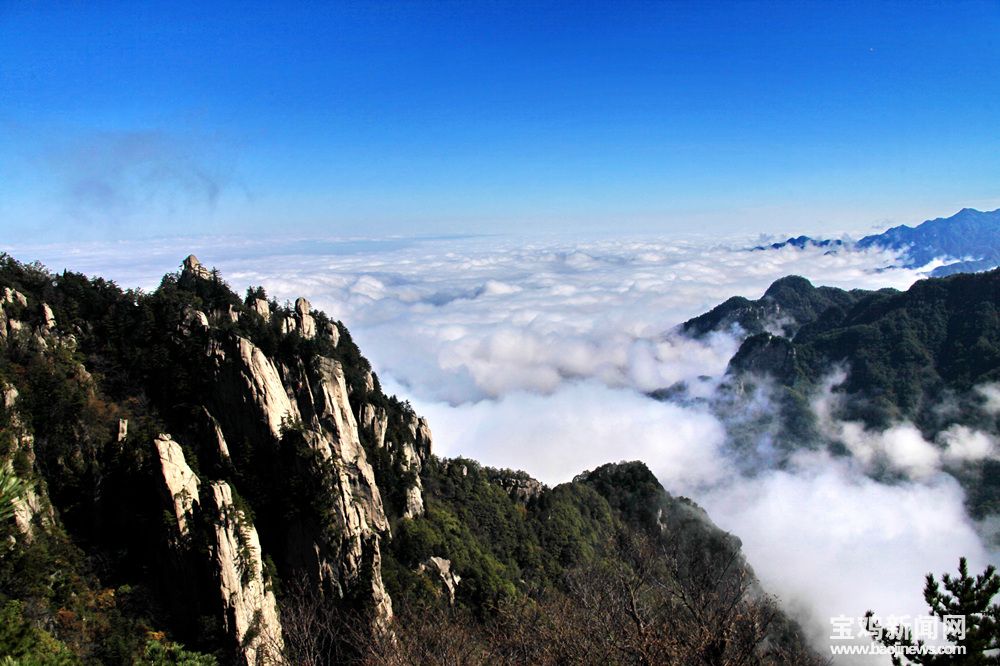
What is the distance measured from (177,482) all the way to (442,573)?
23586 mm

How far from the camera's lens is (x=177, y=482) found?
3269 centimetres

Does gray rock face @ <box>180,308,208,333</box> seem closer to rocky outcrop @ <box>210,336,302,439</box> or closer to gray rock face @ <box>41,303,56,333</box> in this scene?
rocky outcrop @ <box>210,336,302,439</box>

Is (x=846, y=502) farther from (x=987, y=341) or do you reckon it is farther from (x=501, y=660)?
(x=501, y=660)

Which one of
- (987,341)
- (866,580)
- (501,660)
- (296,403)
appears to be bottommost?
(866,580)

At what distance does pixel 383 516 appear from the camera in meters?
48.5

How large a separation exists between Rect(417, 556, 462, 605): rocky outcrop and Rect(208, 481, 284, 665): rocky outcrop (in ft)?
50.5

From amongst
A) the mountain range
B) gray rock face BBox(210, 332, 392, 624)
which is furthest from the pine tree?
gray rock face BBox(210, 332, 392, 624)

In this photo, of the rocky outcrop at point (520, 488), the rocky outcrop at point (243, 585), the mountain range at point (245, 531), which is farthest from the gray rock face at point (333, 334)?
the rocky outcrop at point (520, 488)

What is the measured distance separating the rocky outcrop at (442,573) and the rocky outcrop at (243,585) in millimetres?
15401

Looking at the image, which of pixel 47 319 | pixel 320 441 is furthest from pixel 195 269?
pixel 320 441

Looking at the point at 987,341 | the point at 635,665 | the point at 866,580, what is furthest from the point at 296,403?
the point at 987,341

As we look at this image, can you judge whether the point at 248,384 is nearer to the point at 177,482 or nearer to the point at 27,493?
the point at 177,482

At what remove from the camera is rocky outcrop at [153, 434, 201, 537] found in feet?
106

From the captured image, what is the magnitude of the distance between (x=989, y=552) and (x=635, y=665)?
163 m
